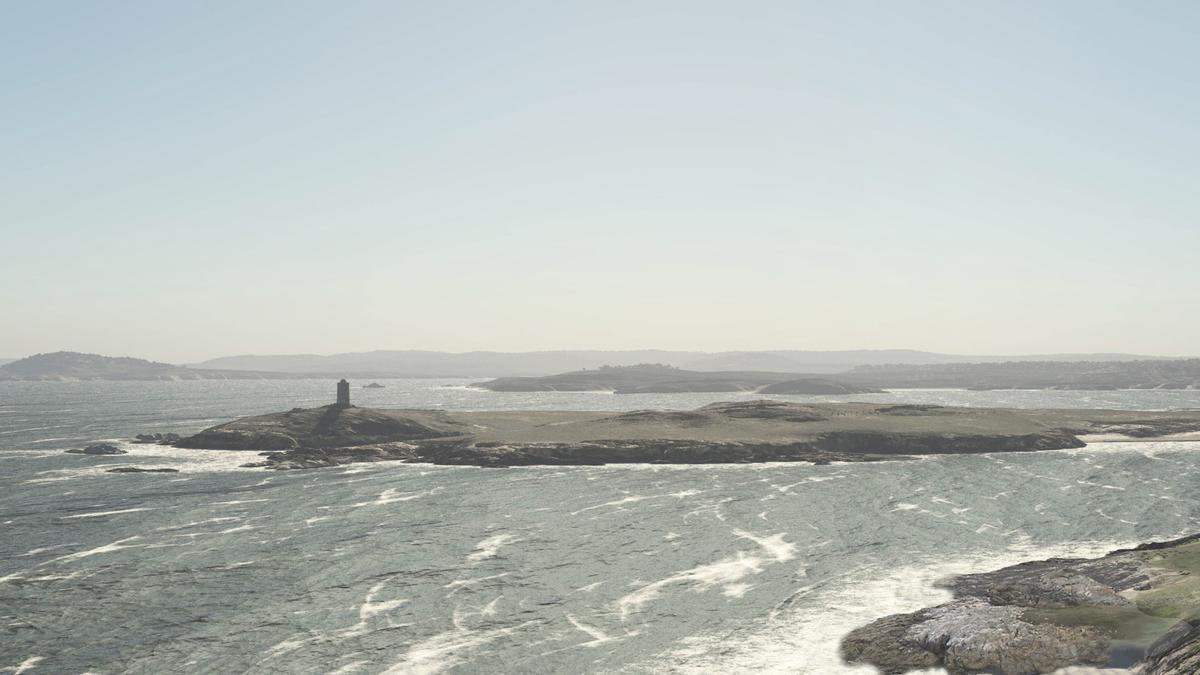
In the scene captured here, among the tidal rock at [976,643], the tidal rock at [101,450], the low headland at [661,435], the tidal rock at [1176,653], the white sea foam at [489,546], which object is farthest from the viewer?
the tidal rock at [101,450]

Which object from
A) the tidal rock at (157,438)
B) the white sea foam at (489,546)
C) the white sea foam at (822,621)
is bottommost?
the white sea foam at (822,621)

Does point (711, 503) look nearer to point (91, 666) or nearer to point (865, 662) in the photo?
point (865, 662)

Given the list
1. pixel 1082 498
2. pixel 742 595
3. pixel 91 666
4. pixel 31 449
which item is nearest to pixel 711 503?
pixel 742 595

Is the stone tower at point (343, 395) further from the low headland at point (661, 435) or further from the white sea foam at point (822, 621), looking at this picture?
the white sea foam at point (822, 621)

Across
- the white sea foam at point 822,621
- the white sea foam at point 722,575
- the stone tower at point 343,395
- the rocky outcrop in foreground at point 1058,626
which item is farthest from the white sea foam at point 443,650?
the stone tower at point 343,395

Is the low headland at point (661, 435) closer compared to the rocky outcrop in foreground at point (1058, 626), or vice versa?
the rocky outcrop in foreground at point (1058, 626)

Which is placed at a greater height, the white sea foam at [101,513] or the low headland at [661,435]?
the low headland at [661,435]
